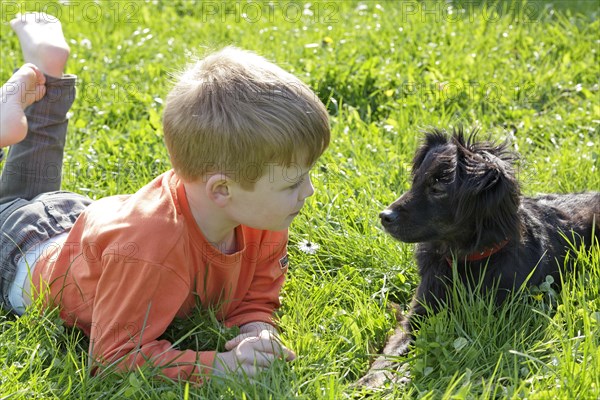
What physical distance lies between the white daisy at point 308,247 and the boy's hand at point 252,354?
2.25ft

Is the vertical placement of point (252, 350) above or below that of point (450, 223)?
below

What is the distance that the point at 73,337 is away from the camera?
8.95 feet

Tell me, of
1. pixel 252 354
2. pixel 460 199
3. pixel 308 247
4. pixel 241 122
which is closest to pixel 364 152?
pixel 308 247

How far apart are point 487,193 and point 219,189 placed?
2.92 feet

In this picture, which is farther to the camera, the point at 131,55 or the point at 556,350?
the point at 131,55

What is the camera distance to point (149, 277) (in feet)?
7.98

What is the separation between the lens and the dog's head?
2645 mm

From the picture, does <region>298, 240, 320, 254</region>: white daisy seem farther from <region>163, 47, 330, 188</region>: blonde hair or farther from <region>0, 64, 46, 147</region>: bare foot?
<region>0, 64, 46, 147</region>: bare foot

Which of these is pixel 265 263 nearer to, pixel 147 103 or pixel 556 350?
pixel 556 350

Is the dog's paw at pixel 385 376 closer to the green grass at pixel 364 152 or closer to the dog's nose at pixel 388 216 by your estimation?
the green grass at pixel 364 152

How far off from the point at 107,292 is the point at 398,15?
3.56 meters

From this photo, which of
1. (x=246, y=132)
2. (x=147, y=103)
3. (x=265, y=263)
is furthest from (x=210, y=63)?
(x=147, y=103)

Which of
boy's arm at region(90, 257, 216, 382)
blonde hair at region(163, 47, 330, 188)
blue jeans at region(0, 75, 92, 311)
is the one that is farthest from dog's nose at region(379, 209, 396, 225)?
blue jeans at region(0, 75, 92, 311)

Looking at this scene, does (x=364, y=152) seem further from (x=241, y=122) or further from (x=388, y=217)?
(x=241, y=122)
